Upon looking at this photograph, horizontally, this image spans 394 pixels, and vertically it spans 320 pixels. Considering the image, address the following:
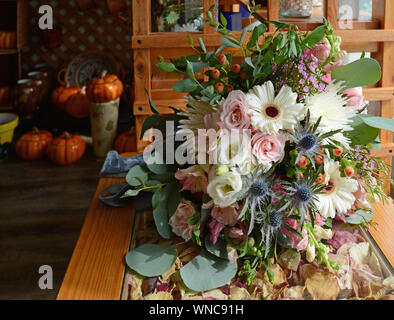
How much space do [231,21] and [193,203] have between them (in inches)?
36.8

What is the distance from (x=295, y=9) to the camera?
134 centimetres

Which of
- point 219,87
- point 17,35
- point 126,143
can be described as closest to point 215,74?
point 219,87

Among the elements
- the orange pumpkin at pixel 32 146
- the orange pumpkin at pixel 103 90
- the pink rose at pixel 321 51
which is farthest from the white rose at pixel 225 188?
the orange pumpkin at pixel 32 146

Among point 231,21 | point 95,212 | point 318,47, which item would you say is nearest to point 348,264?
point 318,47

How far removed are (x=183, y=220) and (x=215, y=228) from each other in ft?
0.27

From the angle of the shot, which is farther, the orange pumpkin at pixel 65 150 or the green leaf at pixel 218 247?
the orange pumpkin at pixel 65 150

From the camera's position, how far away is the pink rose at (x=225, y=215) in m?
0.87

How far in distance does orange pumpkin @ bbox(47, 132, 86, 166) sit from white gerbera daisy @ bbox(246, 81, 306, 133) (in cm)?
241

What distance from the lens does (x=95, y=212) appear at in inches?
44.3

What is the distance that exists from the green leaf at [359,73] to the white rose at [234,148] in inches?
10.3

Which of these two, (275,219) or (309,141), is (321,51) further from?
(275,219)

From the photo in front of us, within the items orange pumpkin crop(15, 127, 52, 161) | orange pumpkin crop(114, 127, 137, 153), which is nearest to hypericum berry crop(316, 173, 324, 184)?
orange pumpkin crop(114, 127, 137, 153)

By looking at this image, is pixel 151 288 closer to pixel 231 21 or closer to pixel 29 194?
pixel 231 21

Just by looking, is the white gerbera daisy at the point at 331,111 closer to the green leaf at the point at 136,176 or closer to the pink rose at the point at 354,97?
the pink rose at the point at 354,97
